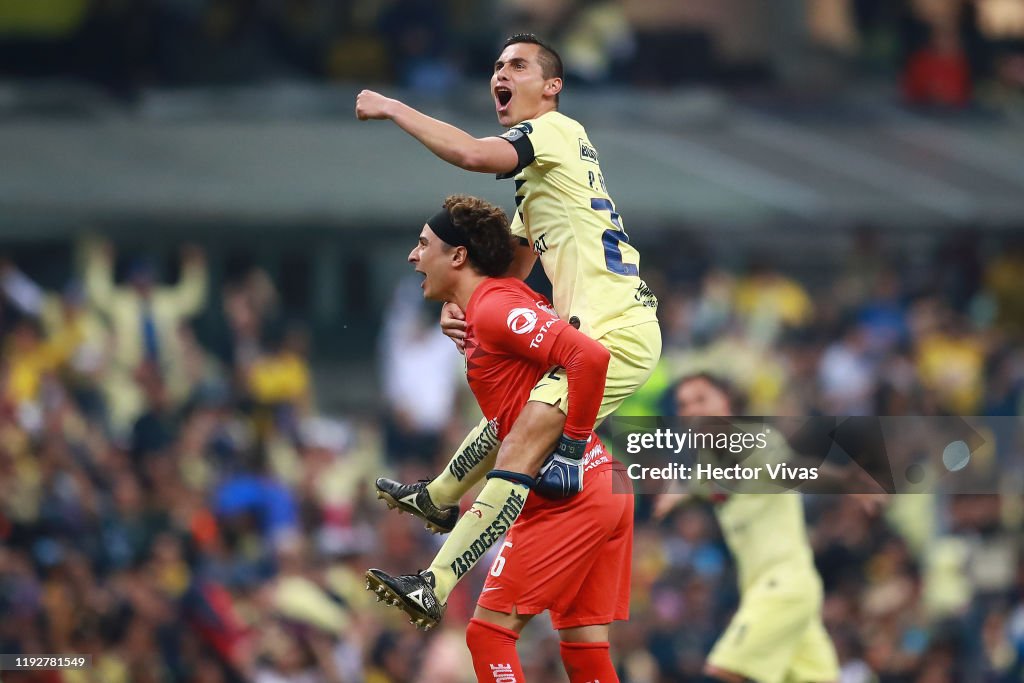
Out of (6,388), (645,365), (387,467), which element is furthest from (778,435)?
(6,388)

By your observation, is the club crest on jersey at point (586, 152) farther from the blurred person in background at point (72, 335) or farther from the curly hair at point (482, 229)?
the blurred person in background at point (72, 335)

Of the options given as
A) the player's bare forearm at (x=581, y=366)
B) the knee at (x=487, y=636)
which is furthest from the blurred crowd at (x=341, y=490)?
the player's bare forearm at (x=581, y=366)

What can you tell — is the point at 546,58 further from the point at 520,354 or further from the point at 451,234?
the point at 520,354

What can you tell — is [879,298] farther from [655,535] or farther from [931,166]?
[655,535]

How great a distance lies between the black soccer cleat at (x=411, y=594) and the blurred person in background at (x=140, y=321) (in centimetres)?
907

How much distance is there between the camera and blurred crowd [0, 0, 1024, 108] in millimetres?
20953

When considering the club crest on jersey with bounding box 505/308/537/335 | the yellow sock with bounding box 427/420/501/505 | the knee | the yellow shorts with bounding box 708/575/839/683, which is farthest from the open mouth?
the yellow shorts with bounding box 708/575/839/683

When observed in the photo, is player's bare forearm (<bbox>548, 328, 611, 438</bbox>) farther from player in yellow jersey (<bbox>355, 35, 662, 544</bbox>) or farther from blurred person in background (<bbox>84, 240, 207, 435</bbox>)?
blurred person in background (<bbox>84, 240, 207, 435</bbox>)

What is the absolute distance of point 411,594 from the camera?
257 inches

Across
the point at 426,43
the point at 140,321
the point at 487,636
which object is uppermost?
the point at 426,43

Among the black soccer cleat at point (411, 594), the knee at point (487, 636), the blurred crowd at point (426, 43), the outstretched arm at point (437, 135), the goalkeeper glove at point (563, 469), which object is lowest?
the knee at point (487, 636)

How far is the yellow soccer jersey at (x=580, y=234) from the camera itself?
276 inches

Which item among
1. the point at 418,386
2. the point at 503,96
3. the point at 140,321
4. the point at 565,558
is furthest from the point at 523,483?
the point at 140,321

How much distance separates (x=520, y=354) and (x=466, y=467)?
0.77m
